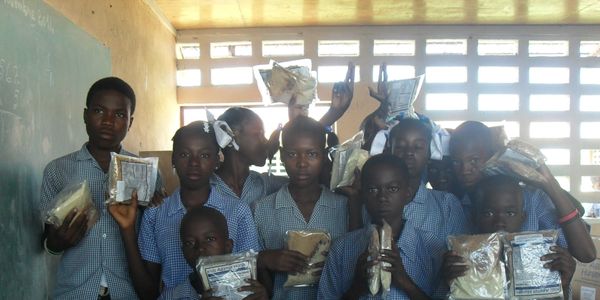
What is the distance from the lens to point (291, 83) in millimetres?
2812

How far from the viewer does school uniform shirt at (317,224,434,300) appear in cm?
197

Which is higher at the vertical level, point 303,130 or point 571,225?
point 303,130

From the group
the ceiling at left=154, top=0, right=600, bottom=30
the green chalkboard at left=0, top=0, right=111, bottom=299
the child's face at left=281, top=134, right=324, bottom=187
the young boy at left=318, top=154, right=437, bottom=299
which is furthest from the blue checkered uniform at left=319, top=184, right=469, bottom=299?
the ceiling at left=154, top=0, right=600, bottom=30

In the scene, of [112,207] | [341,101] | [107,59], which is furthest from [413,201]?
[107,59]

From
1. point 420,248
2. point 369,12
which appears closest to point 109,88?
point 420,248

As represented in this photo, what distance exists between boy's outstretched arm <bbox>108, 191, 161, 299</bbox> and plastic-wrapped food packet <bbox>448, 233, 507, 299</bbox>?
1.18 metres

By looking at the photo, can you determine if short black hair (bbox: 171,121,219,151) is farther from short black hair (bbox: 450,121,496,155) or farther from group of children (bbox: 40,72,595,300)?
short black hair (bbox: 450,121,496,155)

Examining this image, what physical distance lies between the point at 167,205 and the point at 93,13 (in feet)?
8.31

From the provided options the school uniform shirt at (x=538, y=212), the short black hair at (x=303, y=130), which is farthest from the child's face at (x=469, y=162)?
the short black hair at (x=303, y=130)

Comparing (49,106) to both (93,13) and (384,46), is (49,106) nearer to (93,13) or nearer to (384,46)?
(93,13)

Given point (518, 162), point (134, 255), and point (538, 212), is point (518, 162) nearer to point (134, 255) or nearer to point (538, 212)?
point (538, 212)

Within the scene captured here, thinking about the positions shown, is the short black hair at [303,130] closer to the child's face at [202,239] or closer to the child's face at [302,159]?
the child's face at [302,159]

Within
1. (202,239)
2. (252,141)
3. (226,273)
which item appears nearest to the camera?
(226,273)

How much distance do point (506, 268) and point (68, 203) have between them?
166cm
